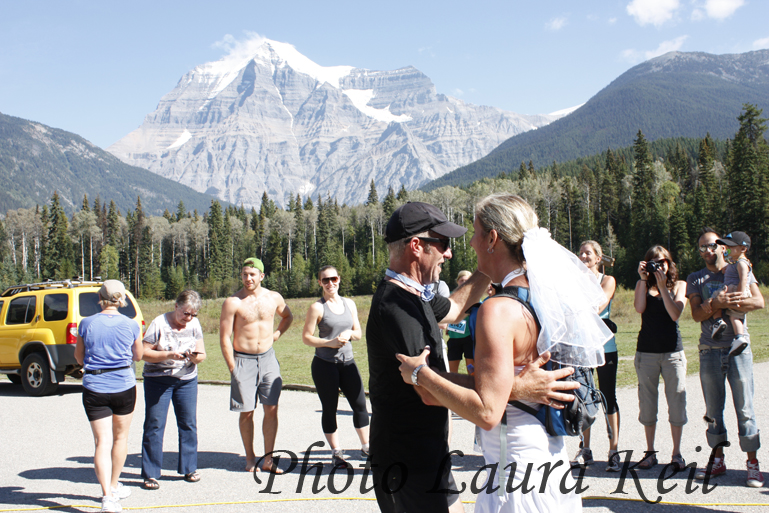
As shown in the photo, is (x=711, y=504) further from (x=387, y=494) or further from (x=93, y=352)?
(x=93, y=352)

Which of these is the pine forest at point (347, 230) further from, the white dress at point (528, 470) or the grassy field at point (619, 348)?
the white dress at point (528, 470)

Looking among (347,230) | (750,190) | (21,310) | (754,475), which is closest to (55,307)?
(21,310)

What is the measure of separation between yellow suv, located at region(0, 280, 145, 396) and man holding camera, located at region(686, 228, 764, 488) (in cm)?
969

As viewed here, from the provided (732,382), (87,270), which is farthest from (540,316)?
(87,270)

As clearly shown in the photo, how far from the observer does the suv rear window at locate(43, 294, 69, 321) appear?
1118 centimetres

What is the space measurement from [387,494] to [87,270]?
121012 mm

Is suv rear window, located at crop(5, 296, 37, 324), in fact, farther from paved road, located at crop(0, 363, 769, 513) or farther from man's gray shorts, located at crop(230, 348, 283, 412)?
man's gray shorts, located at crop(230, 348, 283, 412)

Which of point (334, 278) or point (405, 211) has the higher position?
point (405, 211)

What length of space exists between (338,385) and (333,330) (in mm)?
628

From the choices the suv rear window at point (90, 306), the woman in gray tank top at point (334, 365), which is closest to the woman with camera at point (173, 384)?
the woman in gray tank top at point (334, 365)

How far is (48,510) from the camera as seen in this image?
5.13 metres

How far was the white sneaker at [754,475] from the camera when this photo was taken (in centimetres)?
494

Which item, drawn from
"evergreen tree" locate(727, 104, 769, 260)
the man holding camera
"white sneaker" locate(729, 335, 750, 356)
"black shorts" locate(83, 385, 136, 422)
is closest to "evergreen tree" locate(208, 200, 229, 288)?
"evergreen tree" locate(727, 104, 769, 260)

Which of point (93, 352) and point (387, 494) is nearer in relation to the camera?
point (387, 494)
